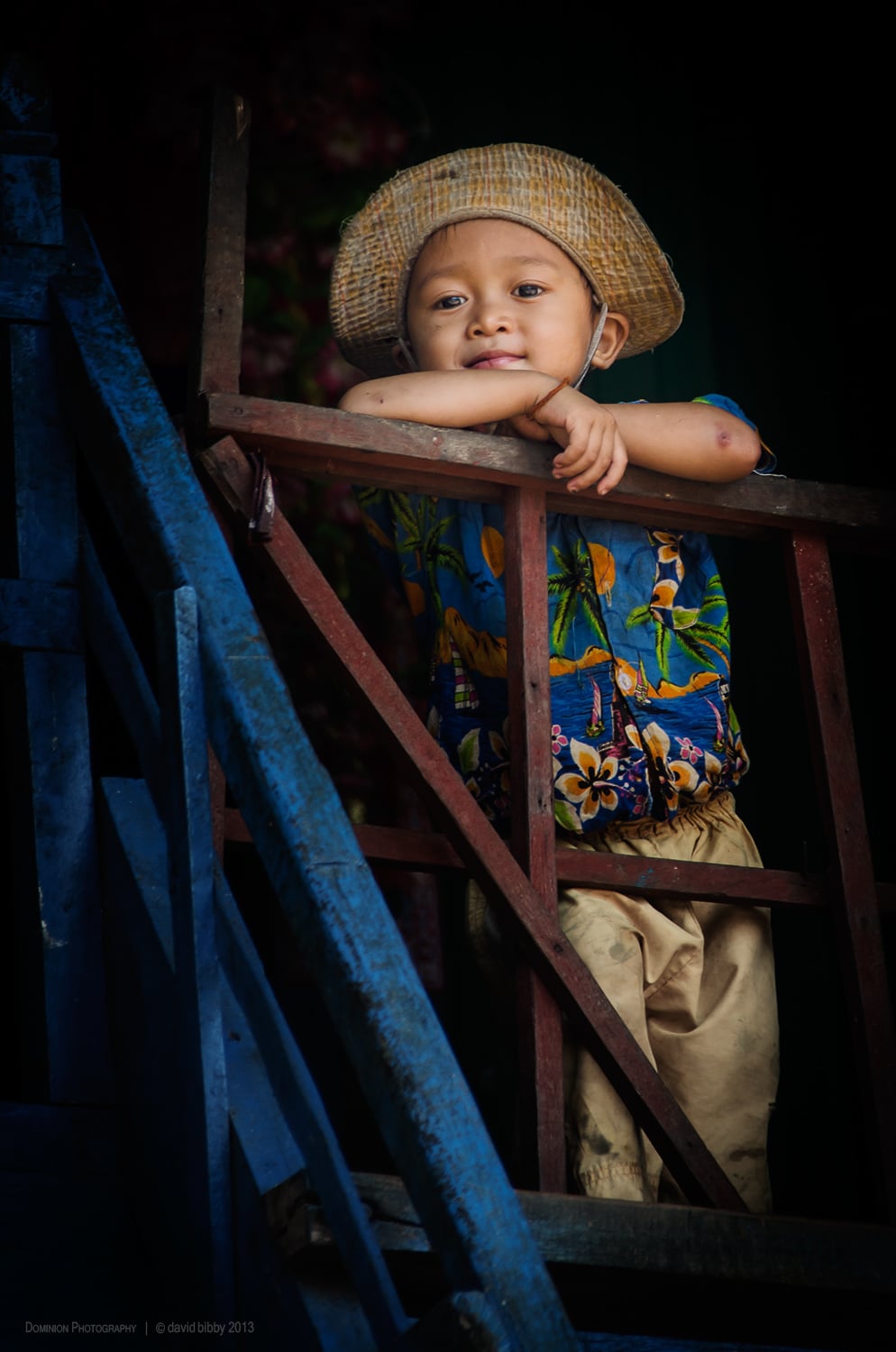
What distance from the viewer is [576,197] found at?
3127mm

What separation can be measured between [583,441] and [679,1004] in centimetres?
100

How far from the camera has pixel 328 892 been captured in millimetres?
1536

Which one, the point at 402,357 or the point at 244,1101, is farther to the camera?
the point at 402,357

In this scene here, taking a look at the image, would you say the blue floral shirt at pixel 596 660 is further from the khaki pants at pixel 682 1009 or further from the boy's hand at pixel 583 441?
the boy's hand at pixel 583 441

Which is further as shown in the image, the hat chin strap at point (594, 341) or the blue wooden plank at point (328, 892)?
the hat chin strap at point (594, 341)

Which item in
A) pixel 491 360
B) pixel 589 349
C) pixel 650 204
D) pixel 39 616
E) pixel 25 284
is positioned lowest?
pixel 39 616

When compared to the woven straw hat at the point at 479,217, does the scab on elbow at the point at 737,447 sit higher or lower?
lower

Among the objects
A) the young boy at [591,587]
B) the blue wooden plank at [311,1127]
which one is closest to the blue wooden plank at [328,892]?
the blue wooden plank at [311,1127]

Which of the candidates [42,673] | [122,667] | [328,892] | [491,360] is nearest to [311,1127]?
[328,892]

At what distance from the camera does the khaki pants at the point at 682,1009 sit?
2420mm

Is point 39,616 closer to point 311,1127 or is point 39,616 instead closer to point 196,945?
point 196,945

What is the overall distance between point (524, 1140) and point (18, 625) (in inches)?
42.3

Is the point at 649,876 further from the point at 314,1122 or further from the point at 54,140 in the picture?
the point at 54,140

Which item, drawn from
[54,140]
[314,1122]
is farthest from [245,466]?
[314,1122]
